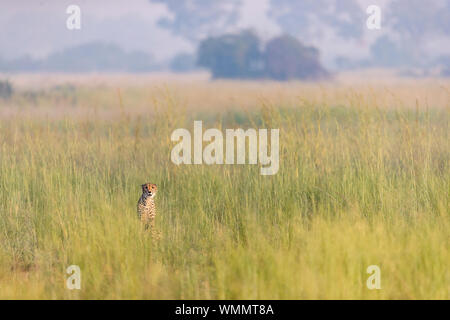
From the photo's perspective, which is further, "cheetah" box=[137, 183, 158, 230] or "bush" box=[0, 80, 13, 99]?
"bush" box=[0, 80, 13, 99]

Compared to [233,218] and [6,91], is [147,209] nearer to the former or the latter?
[233,218]

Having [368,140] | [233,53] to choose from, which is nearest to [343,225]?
[368,140]

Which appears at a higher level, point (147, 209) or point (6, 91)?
point (6, 91)

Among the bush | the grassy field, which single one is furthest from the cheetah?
the bush

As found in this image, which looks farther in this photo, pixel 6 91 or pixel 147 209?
pixel 6 91

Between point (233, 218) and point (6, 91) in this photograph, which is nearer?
point (233, 218)

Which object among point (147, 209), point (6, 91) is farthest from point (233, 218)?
point (6, 91)

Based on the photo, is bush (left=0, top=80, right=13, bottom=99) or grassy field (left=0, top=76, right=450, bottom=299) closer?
grassy field (left=0, top=76, right=450, bottom=299)

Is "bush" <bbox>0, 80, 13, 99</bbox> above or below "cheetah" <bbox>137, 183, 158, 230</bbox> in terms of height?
above

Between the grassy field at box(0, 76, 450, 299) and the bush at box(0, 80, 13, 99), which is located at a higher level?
the bush at box(0, 80, 13, 99)

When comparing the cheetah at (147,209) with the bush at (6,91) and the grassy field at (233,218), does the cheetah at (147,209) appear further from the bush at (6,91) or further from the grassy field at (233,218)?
the bush at (6,91)

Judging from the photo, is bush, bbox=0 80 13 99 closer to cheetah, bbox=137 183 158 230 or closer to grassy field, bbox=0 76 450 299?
grassy field, bbox=0 76 450 299

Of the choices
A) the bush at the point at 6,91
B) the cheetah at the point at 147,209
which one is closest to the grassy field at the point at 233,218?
the cheetah at the point at 147,209
